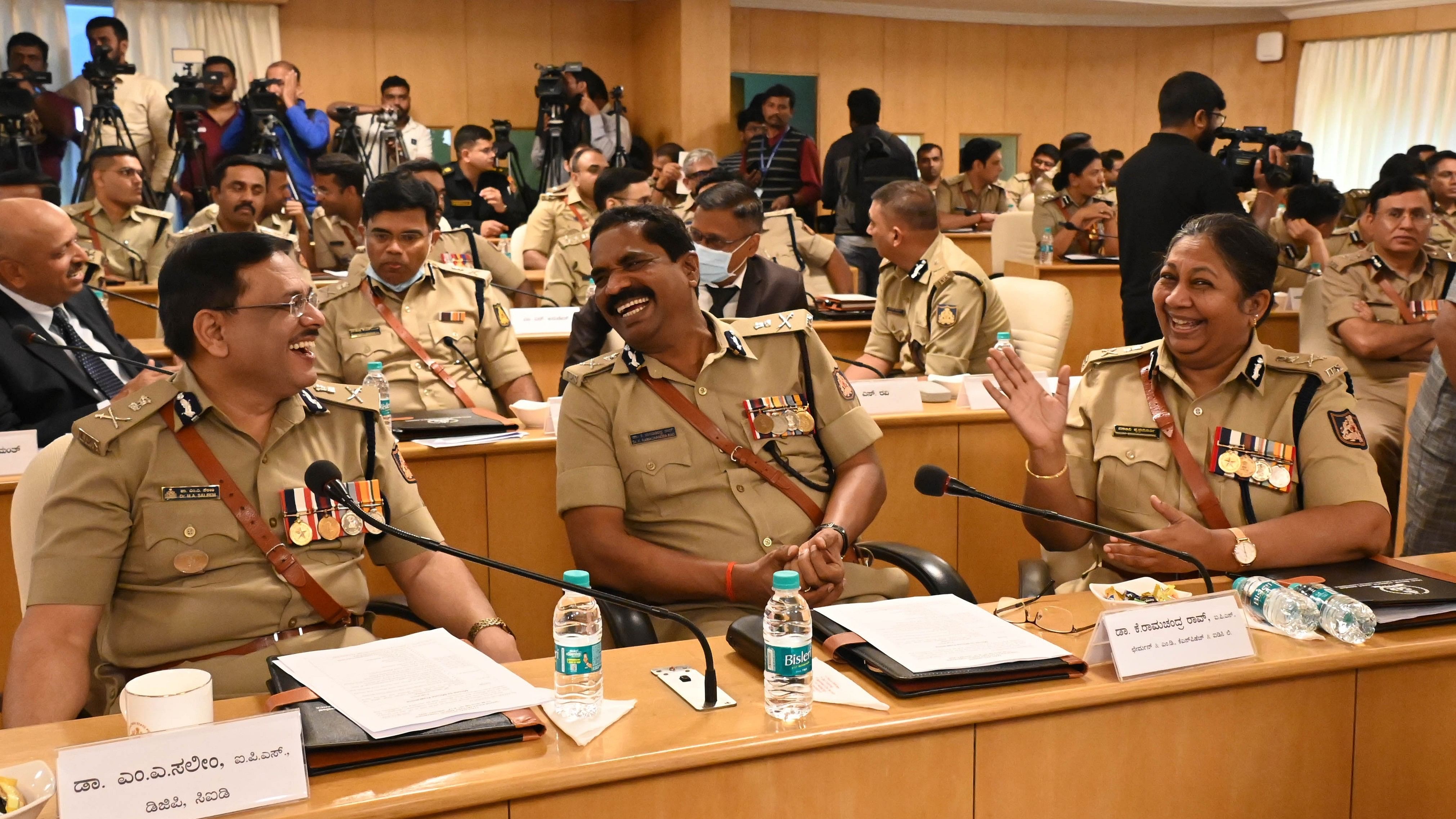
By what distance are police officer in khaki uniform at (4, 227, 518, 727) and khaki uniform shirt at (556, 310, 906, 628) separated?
1.35 feet

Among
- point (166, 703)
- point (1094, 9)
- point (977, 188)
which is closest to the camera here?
point (166, 703)

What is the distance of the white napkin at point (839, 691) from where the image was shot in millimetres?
1484

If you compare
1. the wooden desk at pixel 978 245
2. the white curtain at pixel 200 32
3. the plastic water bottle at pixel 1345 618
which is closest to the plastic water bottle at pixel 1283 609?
the plastic water bottle at pixel 1345 618

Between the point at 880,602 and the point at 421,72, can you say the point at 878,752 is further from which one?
the point at 421,72

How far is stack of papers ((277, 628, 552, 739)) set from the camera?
1.39m

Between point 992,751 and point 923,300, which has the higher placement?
point 923,300

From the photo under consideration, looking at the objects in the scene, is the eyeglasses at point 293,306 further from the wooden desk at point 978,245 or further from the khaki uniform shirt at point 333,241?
the wooden desk at point 978,245

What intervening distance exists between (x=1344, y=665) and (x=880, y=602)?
626 mm

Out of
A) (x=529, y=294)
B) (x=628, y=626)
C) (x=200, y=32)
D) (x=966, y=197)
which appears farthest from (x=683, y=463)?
(x=200, y=32)

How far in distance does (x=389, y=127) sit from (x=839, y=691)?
7497mm

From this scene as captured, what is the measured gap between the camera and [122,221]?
620cm

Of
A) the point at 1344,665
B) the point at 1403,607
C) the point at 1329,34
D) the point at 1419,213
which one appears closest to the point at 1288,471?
the point at 1403,607

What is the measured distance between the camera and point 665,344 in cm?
239

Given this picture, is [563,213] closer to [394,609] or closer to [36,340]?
[36,340]
